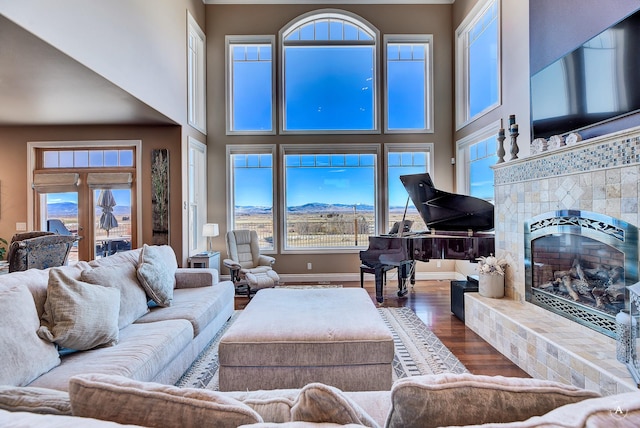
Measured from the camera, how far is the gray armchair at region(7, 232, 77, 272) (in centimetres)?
291

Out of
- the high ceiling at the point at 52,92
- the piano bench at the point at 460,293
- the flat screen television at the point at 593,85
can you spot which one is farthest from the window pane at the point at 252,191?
the flat screen television at the point at 593,85

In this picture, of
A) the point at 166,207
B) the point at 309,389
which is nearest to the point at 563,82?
the point at 309,389

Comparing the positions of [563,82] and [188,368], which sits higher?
[563,82]

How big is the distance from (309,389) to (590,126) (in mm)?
3323

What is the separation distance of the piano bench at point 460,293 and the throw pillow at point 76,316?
11.5 ft

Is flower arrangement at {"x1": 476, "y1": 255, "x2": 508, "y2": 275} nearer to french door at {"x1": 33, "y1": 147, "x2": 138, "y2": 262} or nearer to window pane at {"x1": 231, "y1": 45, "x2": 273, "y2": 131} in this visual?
window pane at {"x1": 231, "y1": 45, "x2": 273, "y2": 131}

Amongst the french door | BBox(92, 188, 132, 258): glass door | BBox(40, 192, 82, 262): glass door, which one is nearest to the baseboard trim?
BBox(92, 188, 132, 258): glass door

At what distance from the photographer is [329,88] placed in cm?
598

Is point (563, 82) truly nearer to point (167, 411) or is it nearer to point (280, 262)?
point (167, 411)

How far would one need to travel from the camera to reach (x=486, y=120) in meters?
4.74

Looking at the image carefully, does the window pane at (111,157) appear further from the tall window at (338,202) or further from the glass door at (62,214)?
the tall window at (338,202)

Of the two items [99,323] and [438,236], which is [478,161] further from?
[99,323]

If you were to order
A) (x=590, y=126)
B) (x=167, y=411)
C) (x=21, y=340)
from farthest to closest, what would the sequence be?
(x=590, y=126) < (x=21, y=340) < (x=167, y=411)

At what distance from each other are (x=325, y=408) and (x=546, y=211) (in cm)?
305
